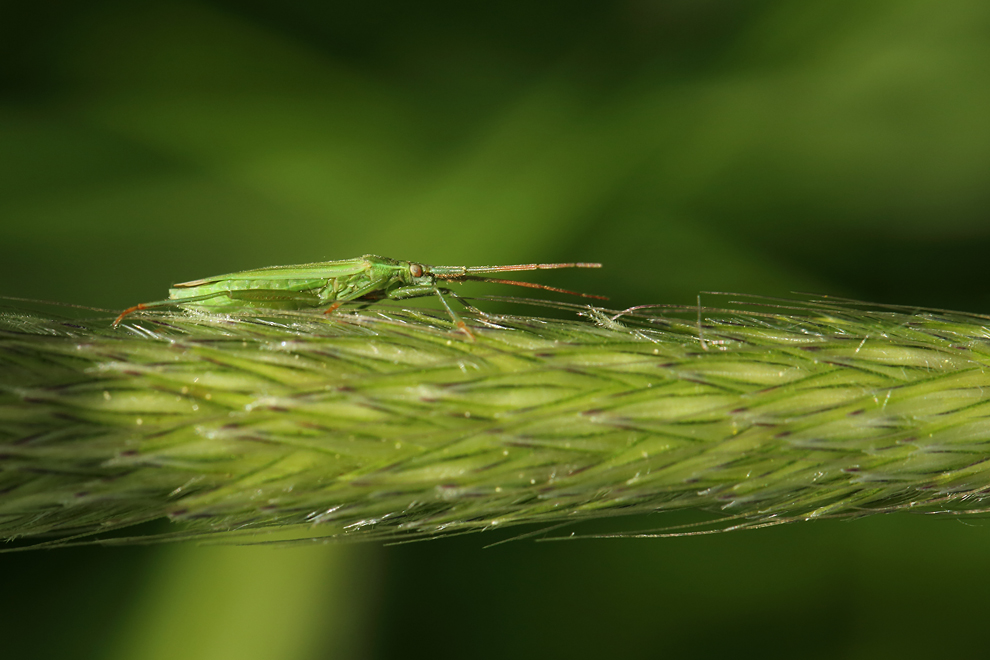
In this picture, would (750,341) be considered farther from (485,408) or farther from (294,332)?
(294,332)

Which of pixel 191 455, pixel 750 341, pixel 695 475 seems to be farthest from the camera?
pixel 750 341

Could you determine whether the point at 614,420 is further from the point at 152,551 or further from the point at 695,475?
the point at 152,551

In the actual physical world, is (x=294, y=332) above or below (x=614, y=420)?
above

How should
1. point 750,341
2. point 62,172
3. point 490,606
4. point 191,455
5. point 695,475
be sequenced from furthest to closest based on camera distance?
A: point 62,172
point 490,606
point 750,341
point 695,475
point 191,455

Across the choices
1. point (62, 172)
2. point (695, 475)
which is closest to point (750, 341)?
point (695, 475)

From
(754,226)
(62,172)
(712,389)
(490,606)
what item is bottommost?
(490,606)

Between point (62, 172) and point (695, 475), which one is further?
point (62, 172)
